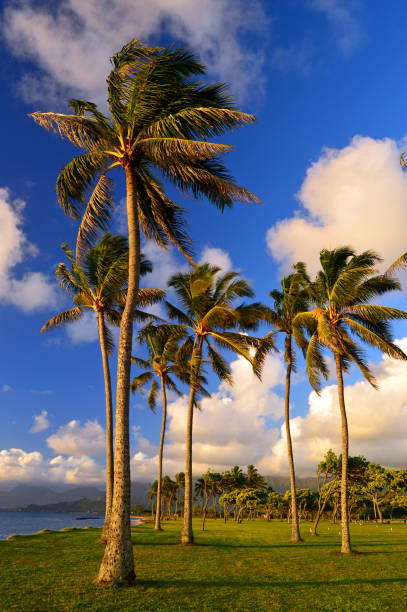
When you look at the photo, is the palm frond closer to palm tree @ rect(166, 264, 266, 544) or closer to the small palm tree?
palm tree @ rect(166, 264, 266, 544)

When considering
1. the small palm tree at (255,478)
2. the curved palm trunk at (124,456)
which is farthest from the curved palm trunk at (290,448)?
the small palm tree at (255,478)

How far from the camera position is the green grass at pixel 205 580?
29.8 ft

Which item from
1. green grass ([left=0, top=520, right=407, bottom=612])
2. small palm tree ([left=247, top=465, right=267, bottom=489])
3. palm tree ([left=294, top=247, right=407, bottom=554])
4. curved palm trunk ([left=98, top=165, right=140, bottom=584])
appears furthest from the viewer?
small palm tree ([left=247, top=465, right=267, bottom=489])

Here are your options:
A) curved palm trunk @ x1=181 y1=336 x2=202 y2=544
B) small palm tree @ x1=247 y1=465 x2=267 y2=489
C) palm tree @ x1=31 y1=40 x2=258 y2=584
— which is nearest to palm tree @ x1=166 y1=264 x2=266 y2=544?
curved palm trunk @ x1=181 y1=336 x2=202 y2=544

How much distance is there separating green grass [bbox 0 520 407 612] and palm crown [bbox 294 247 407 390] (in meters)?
8.10

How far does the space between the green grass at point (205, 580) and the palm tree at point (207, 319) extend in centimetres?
588

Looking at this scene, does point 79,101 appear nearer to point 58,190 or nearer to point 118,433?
point 58,190

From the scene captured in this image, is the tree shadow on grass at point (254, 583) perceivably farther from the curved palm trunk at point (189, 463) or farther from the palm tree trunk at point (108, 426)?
the palm tree trunk at point (108, 426)

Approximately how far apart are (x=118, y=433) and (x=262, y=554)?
12.0m

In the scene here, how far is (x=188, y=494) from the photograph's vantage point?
2122 centimetres

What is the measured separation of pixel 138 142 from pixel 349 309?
536 inches

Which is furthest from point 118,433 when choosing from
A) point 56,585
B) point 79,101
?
point 79,101

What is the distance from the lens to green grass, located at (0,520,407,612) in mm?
9086

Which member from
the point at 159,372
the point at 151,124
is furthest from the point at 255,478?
the point at 151,124
